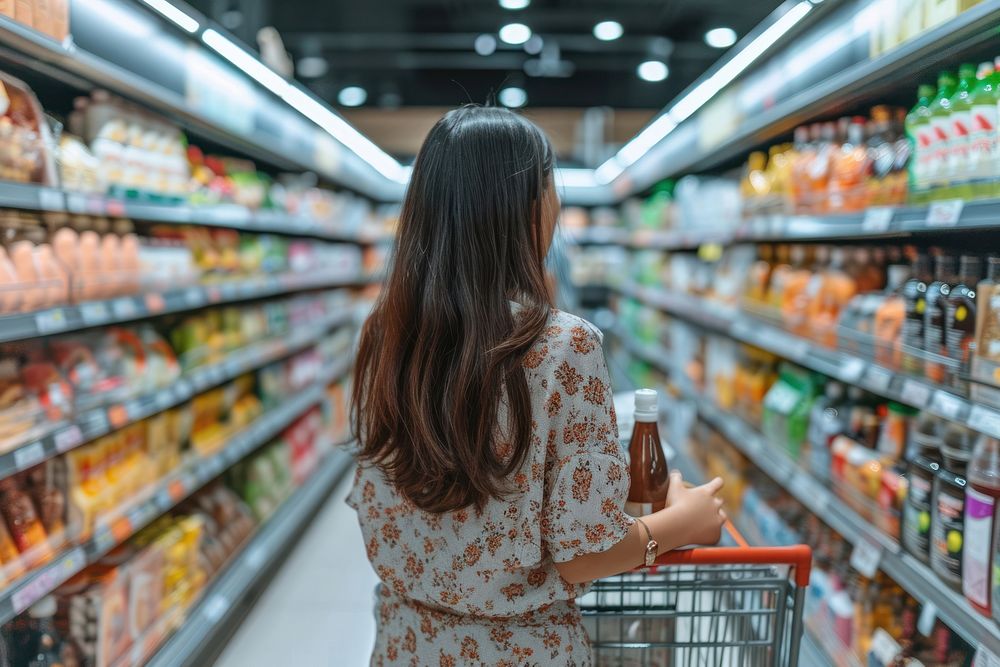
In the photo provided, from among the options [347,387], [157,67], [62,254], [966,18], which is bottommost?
[347,387]

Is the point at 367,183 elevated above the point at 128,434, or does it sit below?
above

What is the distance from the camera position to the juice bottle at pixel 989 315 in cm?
161

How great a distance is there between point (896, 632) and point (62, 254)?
2586 mm

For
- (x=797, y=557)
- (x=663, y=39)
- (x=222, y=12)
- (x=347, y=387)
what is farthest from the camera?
(x=663, y=39)

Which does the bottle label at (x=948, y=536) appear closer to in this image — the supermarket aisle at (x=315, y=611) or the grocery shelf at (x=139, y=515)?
the supermarket aisle at (x=315, y=611)

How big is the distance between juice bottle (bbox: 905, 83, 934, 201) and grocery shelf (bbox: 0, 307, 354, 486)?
2287 millimetres

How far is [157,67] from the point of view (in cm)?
308

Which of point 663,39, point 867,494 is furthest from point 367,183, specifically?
point 867,494

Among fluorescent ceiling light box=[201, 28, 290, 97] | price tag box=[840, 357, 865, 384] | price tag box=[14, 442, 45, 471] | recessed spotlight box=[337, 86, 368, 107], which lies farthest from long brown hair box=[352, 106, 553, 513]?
recessed spotlight box=[337, 86, 368, 107]

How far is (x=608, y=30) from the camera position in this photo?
7.41 metres

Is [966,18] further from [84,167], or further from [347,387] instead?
[347,387]

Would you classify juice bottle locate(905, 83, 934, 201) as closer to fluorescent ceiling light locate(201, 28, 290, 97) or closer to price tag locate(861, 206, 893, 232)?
price tag locate(861, 206, 893, 232)

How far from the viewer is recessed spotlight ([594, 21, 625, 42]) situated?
723 centimetres

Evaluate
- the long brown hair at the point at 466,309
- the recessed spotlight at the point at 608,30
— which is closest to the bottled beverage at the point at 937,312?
the long brown hair at the point at 466,309
